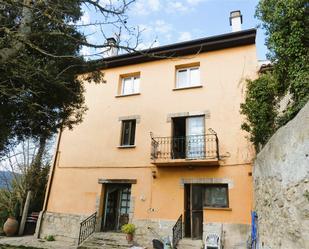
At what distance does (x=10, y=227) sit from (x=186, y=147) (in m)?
8.83

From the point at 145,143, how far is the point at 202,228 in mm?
4102

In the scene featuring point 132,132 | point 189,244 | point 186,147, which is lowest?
point 189,244

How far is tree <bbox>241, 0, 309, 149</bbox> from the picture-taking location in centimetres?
630

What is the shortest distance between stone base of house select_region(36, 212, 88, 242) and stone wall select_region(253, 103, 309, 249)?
7948 mm

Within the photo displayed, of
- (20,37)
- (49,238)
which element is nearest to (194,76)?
(20,37)

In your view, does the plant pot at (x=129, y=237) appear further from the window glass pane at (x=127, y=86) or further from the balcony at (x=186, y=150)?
the window glass pane at (x=127, y=86)

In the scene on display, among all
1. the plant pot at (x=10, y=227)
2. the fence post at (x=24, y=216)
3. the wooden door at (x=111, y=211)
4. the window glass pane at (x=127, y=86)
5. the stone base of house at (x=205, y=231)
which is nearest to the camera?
the stone base of house at (x=205, y=231)

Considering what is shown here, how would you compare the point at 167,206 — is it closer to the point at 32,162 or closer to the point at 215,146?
the point at 215,146

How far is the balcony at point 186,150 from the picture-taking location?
391 inches

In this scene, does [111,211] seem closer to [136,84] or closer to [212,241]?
[212,241]

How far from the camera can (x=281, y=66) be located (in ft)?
23.6

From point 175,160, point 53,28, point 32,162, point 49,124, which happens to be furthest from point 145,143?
point 32,162

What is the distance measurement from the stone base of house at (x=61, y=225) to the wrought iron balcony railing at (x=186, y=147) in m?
4.26

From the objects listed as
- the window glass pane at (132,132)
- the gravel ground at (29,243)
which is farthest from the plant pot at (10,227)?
the window glass pane at (132,132)
